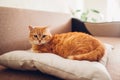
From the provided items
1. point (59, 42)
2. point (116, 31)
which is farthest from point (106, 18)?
point (59, 42)

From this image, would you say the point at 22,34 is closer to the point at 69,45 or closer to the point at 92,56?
the point at 69,45

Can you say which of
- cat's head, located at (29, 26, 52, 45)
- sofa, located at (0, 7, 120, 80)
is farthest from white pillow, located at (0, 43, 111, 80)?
cat's head, located at (29, 26, 52, 45)

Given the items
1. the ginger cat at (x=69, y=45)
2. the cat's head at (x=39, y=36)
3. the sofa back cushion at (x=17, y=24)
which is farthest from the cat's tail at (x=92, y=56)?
the sofa back cushion at (x=17, y=24)

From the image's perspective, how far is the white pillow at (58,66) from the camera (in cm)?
76

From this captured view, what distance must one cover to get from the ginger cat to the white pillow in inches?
3.9

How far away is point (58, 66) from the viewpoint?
2.73 ft

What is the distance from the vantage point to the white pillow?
2.50 feet

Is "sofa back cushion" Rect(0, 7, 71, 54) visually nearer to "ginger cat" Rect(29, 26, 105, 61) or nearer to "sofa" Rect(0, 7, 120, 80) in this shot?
"sofa" Rect(0, 7, 120, 80)

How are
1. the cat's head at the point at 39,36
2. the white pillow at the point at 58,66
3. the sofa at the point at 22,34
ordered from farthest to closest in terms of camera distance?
the cat's head at the point at 39,36, the sofa at the point at 22,34, the white pillow at the point at 58,66

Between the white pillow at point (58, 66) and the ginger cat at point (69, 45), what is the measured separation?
0.10 metres

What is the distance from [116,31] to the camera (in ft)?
7.19

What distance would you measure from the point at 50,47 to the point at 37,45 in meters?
0.08

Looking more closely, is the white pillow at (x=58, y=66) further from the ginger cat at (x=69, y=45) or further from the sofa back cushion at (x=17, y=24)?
the sofa back cushion at (x=17, y=24)

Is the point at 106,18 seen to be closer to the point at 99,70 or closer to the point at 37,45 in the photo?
the point at 37,45
